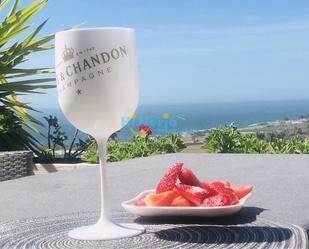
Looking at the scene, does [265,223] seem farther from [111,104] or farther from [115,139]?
[115,139]

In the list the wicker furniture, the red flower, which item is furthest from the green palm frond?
the wicker furniture

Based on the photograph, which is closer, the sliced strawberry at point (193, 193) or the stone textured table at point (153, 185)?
the sliced strawberry at point (193, 193)

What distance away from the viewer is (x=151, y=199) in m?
1.19

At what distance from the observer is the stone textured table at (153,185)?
4.27 ft

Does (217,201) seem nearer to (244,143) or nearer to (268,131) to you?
(244,143)

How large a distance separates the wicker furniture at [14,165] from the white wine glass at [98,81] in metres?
1.75

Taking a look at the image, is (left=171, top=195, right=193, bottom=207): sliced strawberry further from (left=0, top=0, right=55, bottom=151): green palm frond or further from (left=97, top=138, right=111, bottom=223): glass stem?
(left=0, top=0, right=55, bottom=151): green palm frond

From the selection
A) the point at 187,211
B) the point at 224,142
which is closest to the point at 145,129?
the point at 224,142

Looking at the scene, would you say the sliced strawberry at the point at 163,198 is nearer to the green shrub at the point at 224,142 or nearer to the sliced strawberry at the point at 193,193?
the sliced strawberry at the point at 193,193

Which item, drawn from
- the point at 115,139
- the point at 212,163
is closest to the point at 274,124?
the point at 115,139

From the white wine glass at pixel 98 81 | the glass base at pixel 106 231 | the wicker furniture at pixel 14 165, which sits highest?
the white wine glass at pixel 98 81

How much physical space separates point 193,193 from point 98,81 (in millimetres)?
280

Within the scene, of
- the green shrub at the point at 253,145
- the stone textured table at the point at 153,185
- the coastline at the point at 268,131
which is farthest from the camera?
the coastline at the point at 268,131

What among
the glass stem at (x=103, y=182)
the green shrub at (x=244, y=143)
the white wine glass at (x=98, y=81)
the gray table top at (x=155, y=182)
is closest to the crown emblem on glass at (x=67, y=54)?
the white wine glass at (x=98, y=81)
